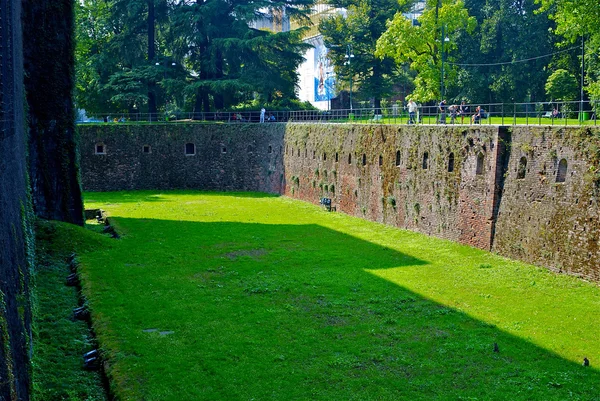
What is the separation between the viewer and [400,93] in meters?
59.4

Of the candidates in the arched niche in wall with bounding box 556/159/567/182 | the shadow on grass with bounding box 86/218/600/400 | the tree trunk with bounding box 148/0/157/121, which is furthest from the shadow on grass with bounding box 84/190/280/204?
the arched niche in wall with bounding box 556/159/567/182

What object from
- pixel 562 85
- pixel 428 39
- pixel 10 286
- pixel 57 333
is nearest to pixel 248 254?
pixel 57 333

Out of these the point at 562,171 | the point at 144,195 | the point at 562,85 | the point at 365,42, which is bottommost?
the point at 144,195

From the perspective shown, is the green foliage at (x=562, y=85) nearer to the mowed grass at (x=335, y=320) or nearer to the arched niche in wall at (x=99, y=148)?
the mowed grass at (x=335, y=320)

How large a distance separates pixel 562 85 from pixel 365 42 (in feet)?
45.5

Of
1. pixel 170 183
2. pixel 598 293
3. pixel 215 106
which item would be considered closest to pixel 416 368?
pixel 598 293

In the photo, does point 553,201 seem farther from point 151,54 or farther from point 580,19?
point 151,54

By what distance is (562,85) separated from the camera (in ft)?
149

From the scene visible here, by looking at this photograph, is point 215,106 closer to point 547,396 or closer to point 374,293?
point 374,293

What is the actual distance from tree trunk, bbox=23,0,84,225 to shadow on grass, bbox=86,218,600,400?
4.21m

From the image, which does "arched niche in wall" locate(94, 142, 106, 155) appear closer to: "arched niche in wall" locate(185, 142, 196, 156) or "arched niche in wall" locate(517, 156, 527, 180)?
"arched niche in wall" locate(185, 142, 196, 156)

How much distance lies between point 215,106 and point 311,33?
1854 centimetres

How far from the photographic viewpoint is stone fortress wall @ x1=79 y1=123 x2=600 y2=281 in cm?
2084

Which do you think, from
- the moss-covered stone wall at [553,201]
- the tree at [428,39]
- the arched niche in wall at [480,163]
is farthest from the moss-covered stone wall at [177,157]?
the moss-covered stone wall at [553,201]
